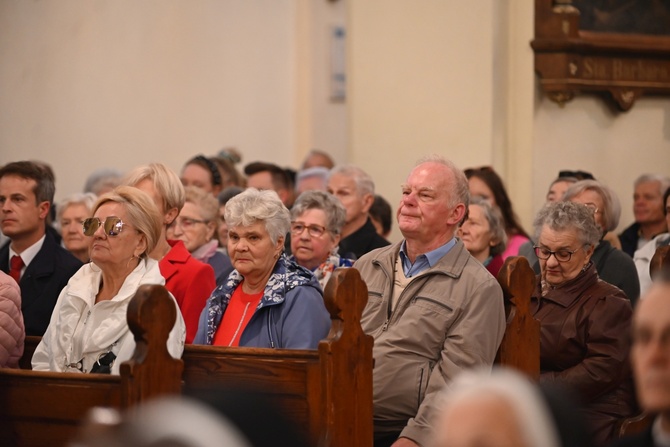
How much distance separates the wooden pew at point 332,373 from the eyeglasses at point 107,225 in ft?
2.37

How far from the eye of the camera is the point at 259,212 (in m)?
4.64

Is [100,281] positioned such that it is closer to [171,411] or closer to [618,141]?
[171,411]

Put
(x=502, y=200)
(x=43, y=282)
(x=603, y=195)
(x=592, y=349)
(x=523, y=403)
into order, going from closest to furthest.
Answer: (x=523, y=403) → (x=592, y=349) → (x=43, y=282) → (x=603, y=195) → (x=502, y=200)

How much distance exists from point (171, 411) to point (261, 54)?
397 inches

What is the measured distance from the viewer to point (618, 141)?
8.63 m

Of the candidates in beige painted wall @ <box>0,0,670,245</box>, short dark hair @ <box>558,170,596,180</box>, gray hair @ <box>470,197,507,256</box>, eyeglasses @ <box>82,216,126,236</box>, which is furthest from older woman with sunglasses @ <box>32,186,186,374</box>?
beige painted wall @ <box>0,0,670,245</box>

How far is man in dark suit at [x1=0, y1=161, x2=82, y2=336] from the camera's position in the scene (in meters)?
5.34

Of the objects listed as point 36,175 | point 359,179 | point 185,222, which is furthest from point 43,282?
point 359,179

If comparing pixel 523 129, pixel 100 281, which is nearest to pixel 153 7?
pixel 523 129

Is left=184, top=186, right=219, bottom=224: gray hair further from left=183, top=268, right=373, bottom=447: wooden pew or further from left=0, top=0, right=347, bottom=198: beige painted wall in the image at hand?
left=0, top=0, right=347, bottom=198: beige painted wall

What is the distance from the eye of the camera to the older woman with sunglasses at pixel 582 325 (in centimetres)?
467

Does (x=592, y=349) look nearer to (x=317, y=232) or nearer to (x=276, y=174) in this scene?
(x=317, y=232)

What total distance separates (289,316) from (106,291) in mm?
716

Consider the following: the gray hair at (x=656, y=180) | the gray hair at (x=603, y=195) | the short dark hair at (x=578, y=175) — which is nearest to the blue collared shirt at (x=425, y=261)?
the gray hair at (x=603, y=195)
